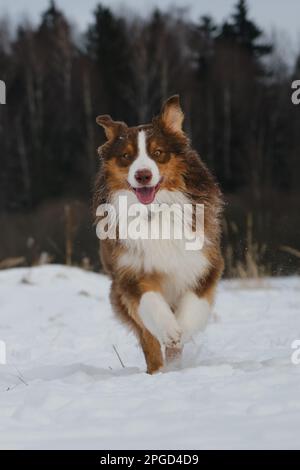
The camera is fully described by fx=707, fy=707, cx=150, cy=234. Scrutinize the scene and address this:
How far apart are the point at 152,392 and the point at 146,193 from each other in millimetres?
1441

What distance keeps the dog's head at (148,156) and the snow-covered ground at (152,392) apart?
1.10m

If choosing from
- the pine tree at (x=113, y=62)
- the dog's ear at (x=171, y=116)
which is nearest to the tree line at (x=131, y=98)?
the pine tree at (x=113, y=62)

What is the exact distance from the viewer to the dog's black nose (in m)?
4.04

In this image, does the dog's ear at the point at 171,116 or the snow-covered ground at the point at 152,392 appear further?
the dog's ear at the point at 171,116

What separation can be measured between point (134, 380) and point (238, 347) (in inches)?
70.0

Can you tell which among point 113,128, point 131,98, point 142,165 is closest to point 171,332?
point 142,165

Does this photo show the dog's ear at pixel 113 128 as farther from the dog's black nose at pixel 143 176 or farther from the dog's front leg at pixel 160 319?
the dog's front leg at pixel 160 319

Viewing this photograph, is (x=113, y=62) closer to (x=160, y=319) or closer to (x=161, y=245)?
(x=161, y=245)

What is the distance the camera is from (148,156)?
4.14 metres

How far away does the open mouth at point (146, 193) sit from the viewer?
4.16m

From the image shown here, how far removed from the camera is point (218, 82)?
2569 centimetres

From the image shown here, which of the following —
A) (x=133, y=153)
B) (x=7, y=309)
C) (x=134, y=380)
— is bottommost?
(x=7, y=309)

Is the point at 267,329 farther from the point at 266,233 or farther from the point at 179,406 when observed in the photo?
the point at 266,233
